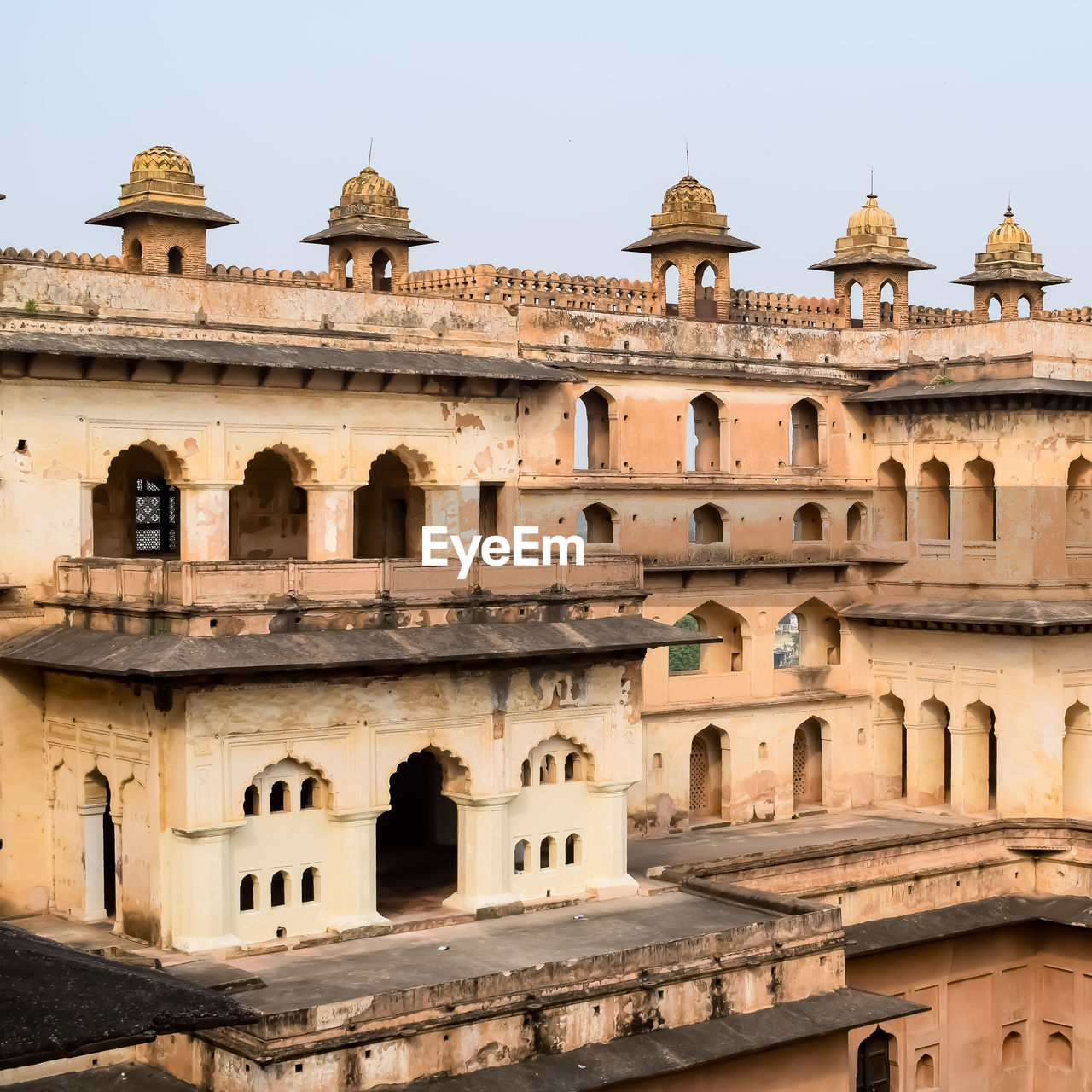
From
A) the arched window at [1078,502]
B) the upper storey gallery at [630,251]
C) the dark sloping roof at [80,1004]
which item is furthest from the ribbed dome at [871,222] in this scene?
the dark sloping roof at [80,1004]

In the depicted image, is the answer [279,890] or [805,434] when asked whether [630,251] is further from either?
[279,890]

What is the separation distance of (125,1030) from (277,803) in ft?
25.2

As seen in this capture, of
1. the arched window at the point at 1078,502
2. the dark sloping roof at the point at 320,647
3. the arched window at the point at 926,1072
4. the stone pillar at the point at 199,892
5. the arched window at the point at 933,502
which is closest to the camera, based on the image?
the dark sloping roof at the point at 320,647

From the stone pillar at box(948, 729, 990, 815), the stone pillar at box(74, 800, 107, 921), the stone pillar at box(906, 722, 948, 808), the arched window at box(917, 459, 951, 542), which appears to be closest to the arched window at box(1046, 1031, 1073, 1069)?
the stone pillar at box(948, 729, 990, 815)

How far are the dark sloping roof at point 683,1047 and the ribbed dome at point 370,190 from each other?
12.1 m

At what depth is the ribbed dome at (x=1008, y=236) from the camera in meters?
30.0

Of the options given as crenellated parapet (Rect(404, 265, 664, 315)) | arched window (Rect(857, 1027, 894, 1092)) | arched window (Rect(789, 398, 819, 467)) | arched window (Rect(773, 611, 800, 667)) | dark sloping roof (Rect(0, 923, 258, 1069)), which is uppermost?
crenellated parapet (Rect(404, 265, 664, 315))

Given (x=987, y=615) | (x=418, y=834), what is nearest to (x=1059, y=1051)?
(x=987, y=615)

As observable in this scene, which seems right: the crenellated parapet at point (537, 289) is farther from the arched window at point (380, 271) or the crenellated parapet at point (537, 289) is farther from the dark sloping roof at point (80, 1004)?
the dark sloping roof at point (80, 1004)

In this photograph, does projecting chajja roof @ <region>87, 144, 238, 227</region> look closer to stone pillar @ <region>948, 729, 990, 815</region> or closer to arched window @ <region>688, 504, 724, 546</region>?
arched window @ <region>688, 504, 724, 546</region>

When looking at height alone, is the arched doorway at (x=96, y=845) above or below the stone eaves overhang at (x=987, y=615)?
below

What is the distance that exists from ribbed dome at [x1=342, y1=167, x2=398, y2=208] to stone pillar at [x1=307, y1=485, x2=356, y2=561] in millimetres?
4927

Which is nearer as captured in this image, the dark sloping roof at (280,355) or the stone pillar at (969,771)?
the dark sloping roof at (280,355)

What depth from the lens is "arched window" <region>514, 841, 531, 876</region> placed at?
20.9 meters
